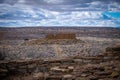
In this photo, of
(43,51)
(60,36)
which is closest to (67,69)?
(43,51)

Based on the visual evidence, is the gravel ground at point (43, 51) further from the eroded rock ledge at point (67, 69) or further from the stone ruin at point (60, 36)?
the eroded rock ledge at point (67, 69)

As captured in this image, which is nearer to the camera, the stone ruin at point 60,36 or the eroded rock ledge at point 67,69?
the eroded rock ledge at point 67,69

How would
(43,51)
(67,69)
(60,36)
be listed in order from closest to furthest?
(67,69) → (43,51) → (60,36)

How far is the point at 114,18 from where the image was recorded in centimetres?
820

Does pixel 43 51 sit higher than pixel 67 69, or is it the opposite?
pixel 67 69

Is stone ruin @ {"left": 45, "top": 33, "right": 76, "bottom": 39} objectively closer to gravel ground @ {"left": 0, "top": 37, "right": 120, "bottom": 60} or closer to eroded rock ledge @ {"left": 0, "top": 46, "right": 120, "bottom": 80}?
gravel ground @ {"left": 0, "top": 37, "right": 120, "bottom": 60}

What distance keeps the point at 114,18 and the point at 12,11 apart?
3186 millimetres

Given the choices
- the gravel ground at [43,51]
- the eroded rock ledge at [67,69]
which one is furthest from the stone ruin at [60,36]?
the eroded rock ledge at [67,69]

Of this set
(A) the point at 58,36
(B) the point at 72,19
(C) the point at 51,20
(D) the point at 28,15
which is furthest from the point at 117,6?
(A) the point at 58,36

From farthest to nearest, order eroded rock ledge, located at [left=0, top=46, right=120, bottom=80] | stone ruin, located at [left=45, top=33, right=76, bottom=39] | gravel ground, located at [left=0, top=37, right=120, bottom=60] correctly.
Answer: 1. stone ruin, located at [left=45, top=33, right=76, bottom=39]
2. gravel ground, located at [left=0, top=37, right=120, bottom=60]
3. eroded rock ledge, located at [left=0, top=46, right=120, bottom=80]

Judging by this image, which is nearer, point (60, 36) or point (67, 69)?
point (67, 69)

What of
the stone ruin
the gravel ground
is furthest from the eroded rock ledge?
the stone ruin

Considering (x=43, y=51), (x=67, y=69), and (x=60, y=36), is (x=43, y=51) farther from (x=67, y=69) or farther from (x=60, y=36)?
(x=67, y=69)

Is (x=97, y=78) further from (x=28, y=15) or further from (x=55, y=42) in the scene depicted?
(x=55, y=42)
